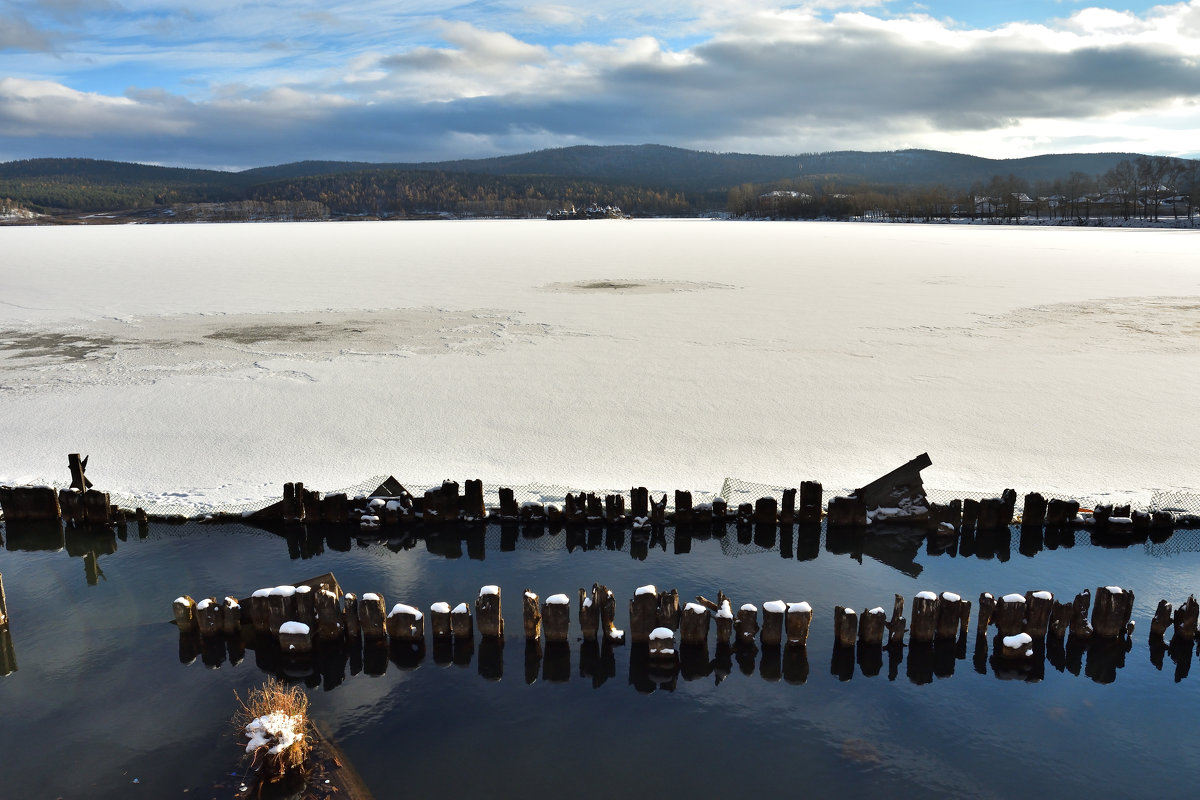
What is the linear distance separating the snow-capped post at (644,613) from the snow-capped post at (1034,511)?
482 centimetres

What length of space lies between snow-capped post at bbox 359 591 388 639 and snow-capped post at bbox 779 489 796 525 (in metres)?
4.57

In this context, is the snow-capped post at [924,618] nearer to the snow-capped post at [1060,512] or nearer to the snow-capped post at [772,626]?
the snow-capped post at [772,626]

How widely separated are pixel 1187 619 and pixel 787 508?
12.3 ft

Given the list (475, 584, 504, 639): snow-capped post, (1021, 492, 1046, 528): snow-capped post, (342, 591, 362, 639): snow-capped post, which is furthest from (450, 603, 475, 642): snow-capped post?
(1021, 492, 1046, 528): snow-capped post

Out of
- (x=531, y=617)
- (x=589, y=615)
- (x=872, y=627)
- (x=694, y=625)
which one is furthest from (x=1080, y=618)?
(x=531, y=617)

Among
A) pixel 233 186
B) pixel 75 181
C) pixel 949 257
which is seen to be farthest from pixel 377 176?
pixel 949 257

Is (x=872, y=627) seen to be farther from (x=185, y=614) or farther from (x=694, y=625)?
(x=185, y=614)

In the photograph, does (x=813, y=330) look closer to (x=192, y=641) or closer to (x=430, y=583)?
(x=430, y=583)

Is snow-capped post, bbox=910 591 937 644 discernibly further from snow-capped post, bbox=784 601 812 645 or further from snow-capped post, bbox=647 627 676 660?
snow-capped post, bbox=647 627 676 660

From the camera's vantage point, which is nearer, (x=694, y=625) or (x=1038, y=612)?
(x=694, y=625)

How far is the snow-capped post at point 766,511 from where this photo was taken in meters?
9.20

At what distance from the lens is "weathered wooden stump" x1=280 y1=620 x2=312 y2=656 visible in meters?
6.95

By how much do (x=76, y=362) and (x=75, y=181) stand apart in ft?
669

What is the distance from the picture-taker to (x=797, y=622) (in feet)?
22.9
